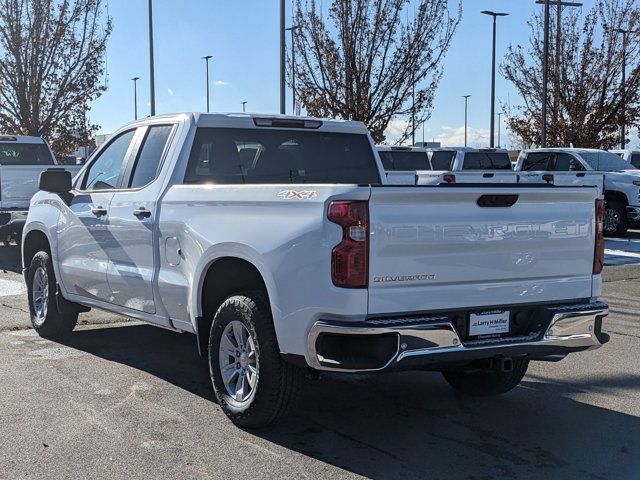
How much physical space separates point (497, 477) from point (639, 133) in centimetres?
3077

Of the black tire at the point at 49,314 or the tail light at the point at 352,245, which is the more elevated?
the tail light at the point at 352,245

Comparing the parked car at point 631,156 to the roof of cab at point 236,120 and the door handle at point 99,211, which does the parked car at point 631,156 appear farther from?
the door handle at point 99,211

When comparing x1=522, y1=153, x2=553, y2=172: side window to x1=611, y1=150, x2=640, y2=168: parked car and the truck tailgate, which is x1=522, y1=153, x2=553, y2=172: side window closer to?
x1=611, y1=150, x2=640, y2=168: parked car

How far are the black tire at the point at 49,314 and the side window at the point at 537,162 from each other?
556 inches

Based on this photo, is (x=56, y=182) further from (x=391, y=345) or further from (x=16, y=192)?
(x=16, y=192)

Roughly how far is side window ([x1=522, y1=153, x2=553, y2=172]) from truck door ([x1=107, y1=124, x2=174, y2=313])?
14.6m

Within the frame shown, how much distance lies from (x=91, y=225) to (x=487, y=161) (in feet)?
46.7

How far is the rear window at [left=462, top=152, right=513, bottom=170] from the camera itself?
19.4 meters

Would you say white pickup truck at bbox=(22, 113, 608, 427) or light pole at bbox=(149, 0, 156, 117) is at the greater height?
light pole at bbox=(149, 0, 156, 117)

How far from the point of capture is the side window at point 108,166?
21.9 feet

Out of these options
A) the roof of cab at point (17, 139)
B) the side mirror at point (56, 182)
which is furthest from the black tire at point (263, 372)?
the roof of cab at point (17, 139)

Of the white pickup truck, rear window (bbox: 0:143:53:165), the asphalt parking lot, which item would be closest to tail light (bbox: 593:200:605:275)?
the white pickup truck

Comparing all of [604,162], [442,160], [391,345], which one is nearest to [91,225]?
[391,345]

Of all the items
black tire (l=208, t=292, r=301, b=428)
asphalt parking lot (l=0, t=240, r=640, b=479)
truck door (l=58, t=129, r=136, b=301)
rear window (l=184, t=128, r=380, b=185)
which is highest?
rear window (l=184, t=128, r=380, b=185)
